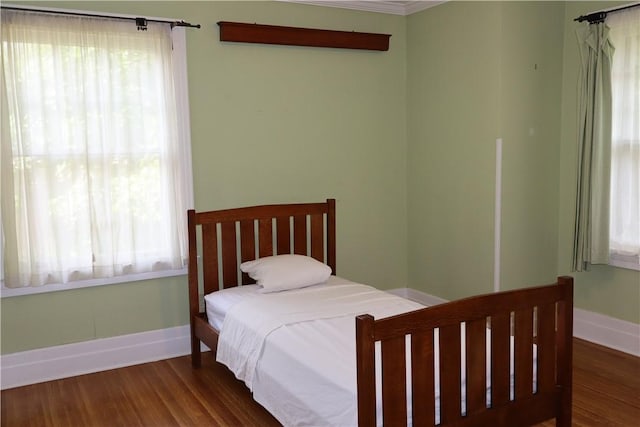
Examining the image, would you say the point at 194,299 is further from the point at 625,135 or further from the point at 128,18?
the point at 625,135

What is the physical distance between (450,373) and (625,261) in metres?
2.26

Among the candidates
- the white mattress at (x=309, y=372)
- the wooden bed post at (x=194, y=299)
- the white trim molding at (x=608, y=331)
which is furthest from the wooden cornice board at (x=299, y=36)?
the white trim molding at (x=608, y=331)

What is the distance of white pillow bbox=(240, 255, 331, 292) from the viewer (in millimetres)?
3660

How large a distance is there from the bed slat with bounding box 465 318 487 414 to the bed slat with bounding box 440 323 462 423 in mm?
51

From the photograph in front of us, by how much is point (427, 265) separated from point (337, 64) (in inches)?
68.4

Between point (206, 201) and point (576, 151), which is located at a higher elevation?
point (576, 151)

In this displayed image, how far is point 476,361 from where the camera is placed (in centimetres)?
241

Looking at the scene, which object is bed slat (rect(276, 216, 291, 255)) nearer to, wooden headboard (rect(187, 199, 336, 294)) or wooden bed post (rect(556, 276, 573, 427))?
wooden headboard (rect(187, 199, 336, 294))

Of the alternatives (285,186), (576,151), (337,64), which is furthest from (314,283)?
(576,151)

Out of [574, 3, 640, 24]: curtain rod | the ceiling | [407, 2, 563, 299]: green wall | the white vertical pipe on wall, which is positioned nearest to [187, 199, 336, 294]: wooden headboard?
[407, 2, 563, 299]: green wall

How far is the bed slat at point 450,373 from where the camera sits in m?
2.33

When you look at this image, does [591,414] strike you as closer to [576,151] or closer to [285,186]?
[576,151]

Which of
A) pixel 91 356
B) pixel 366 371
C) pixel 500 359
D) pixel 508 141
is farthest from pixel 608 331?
pixel 91 356

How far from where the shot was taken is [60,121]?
11.6 ft
